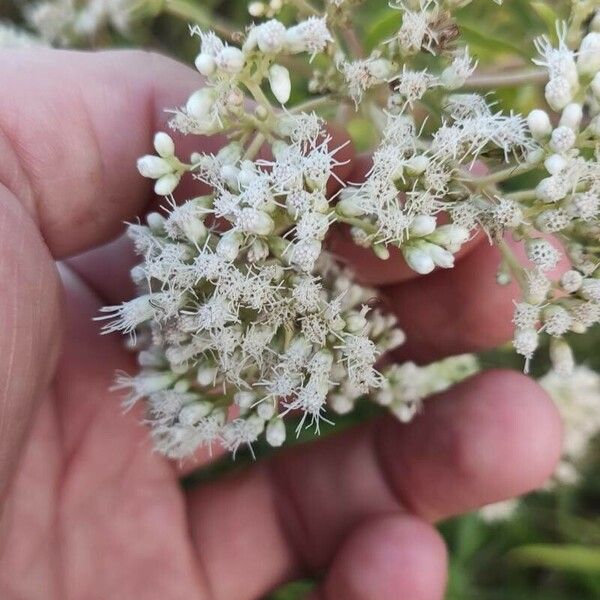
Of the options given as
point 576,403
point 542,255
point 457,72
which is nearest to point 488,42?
point 457,72

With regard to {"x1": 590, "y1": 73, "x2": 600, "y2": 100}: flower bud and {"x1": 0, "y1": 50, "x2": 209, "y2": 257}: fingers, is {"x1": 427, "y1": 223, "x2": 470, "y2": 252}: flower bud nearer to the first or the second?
{"x1": 590, "y1": 73, "x2": 600, "y2": 100}: flower bud

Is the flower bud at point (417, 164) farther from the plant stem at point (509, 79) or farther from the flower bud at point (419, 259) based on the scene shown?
the plant stem at point (509, 79)

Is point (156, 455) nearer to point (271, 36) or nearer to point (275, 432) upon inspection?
point (275, 432)

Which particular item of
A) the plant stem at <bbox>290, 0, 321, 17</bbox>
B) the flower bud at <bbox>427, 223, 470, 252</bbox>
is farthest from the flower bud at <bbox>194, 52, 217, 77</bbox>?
the flower bud at <bbox>427, 223, 470, 252</bbox>

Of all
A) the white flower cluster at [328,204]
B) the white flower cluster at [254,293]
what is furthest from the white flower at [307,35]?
the white flower cluster at [254,293]

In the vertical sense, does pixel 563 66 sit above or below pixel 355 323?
above

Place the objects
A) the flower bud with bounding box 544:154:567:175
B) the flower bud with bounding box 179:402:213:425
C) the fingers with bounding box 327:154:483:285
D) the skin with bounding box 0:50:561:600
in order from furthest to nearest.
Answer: the fingers with bounding box 327:154:483:285
the skin with bounding box 0:50:561:600
the flower bud with bounding box 179:402:213:425
the flower bud with bounding box 544:154:567:175

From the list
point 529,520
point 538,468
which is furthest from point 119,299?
point 529,520
